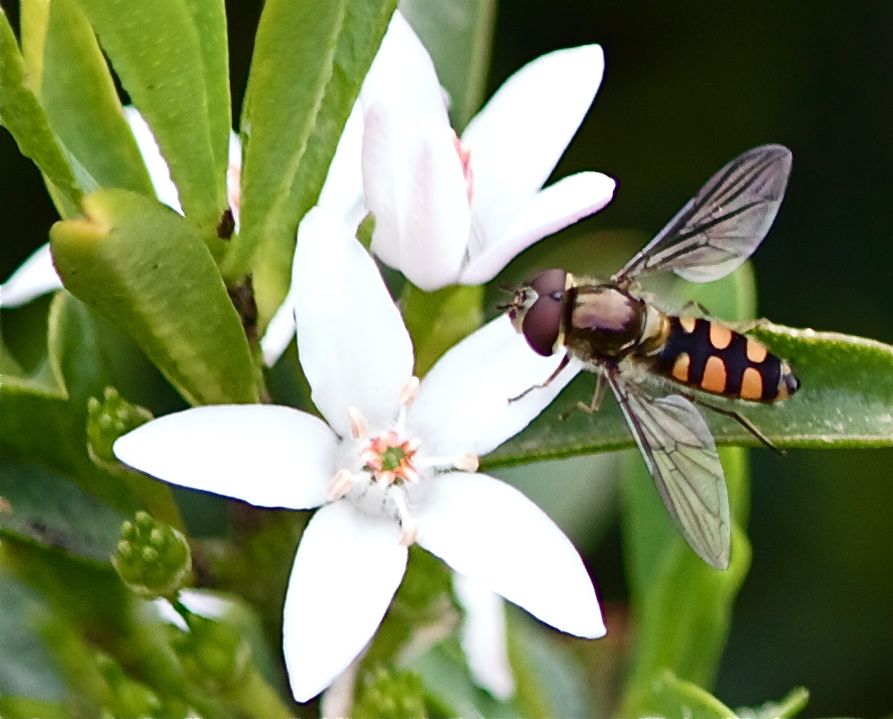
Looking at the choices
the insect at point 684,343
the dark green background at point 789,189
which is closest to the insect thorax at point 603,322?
the insect at point 684,343

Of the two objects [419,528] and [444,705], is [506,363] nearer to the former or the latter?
[419,528]

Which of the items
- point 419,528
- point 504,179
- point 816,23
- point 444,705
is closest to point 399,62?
point 504,179

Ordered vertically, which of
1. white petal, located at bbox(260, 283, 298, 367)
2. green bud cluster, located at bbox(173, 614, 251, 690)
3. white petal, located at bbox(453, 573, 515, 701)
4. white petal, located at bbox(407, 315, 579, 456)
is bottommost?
white petal, located at bbox(453, 573, 515, 701)

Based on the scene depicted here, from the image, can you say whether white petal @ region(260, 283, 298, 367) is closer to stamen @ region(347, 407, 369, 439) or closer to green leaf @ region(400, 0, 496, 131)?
stamen @ region(347, 407, 369, 439)

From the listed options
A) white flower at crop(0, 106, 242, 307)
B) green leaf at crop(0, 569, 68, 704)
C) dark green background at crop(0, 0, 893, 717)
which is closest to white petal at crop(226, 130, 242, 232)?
white flower at crop(0, 106, 242, 307)

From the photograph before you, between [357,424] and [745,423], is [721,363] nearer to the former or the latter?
[745,423]

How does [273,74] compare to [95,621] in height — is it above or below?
above
